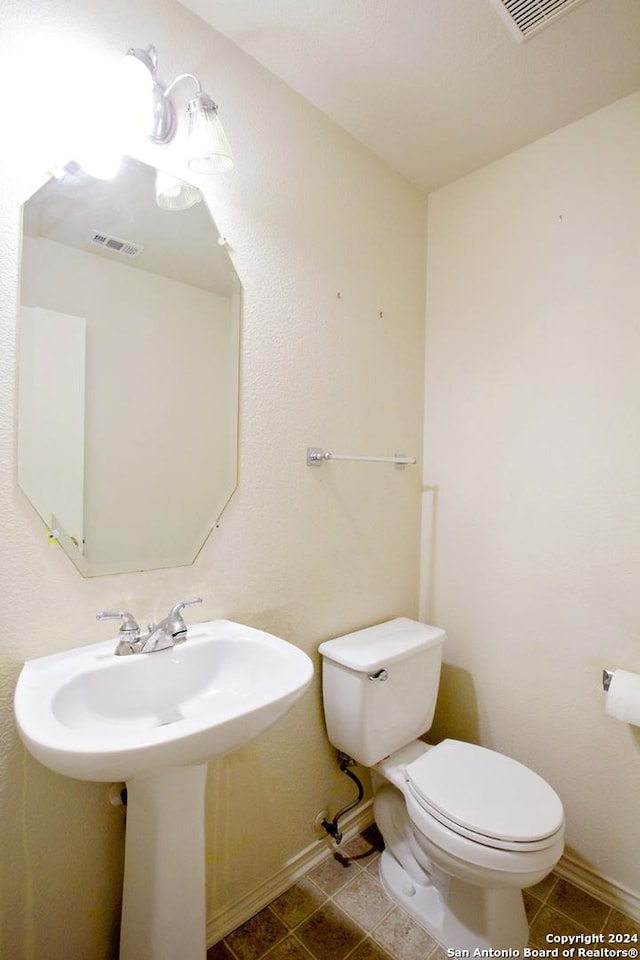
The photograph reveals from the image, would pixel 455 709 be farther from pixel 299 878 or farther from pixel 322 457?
pixel 322 457

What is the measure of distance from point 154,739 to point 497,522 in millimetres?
1364

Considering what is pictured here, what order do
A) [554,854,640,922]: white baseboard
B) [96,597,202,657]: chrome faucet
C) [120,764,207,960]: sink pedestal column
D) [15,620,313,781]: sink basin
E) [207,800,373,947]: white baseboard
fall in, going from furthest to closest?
[554,854,640,922]: white baseboard < [207,800,373,947]: white baseboard < [96,597,202,657]: chrome faucet < [120,764,207,960]: sink pedestal column < [15,620,313,781]: sink basin

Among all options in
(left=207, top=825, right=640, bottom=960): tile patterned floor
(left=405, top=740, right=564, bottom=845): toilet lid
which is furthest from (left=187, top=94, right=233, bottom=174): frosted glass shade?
(left=207, top=825, right=640, bottom=960): tile patterned floor

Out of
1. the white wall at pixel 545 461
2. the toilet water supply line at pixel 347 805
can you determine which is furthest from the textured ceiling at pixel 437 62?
the toilet water supply line at pixel 347 805

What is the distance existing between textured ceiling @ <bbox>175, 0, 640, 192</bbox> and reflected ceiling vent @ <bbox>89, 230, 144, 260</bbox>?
0.65 metres

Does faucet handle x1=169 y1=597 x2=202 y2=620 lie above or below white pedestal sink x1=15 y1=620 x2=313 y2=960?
above

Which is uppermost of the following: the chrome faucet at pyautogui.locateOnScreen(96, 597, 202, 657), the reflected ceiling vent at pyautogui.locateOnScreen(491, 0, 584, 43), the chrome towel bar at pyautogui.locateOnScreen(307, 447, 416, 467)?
the reflected ceiling vent at pyautogui.locateOnScreen(491, 0, 584, 43)

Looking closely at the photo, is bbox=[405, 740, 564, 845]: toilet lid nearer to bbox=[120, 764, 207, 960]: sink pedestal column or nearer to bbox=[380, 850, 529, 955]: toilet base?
bbox=[380, 850, 529, 955]: toilet base

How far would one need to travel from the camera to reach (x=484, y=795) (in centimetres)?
118

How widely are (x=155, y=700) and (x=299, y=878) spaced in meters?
0.90

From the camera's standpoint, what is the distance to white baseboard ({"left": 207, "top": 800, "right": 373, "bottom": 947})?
1.21 metres

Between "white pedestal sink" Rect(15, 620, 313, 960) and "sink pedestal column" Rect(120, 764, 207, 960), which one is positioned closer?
"white pedestal sink" Rect(15, 620, 313, 960)

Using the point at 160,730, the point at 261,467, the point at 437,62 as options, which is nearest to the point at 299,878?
the point at 160,730

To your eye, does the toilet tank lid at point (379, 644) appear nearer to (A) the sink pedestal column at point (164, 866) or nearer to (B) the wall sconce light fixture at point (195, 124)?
(A) the sink pedestal column at point (164, 866)
